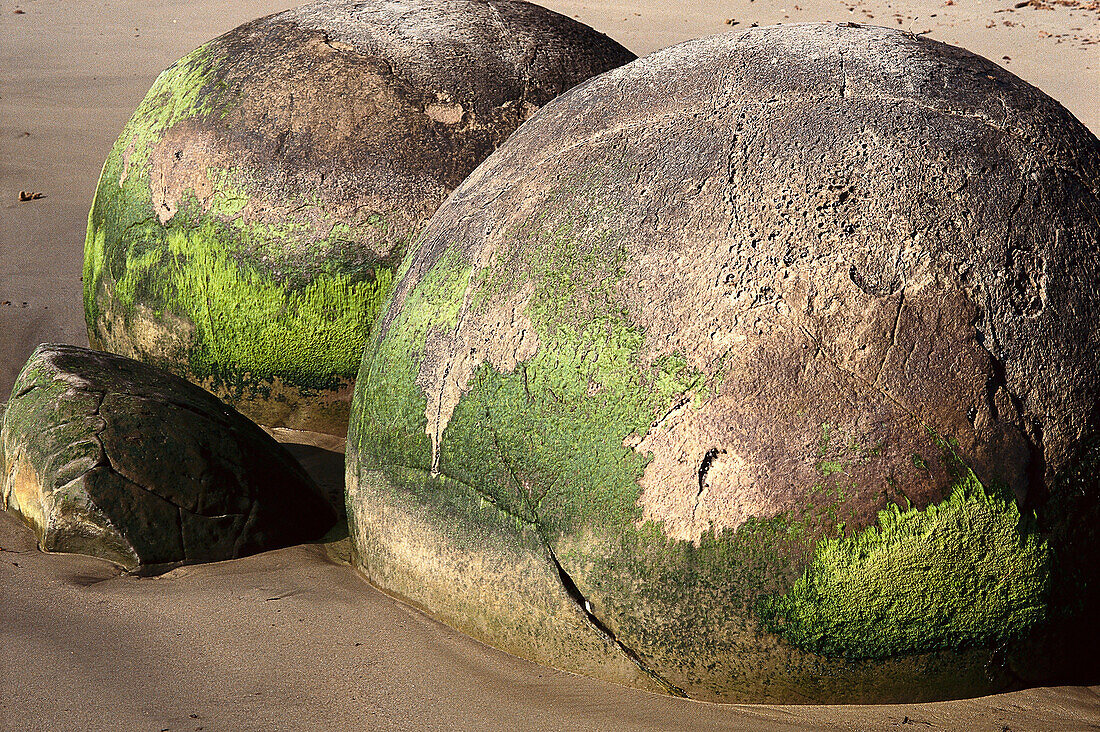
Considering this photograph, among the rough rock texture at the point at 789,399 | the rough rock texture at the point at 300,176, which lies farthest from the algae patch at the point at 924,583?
the rough rock texture at the point at 300,176

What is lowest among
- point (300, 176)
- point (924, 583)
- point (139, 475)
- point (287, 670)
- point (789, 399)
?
point (287, 670)

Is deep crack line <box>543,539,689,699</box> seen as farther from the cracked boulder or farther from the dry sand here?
the cracked boulder

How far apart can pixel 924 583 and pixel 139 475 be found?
6.78 ft

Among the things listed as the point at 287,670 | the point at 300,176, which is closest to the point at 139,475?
the point at 287,670

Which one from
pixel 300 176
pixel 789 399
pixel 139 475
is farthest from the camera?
pixel 300 176

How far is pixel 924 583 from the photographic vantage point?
2.09m

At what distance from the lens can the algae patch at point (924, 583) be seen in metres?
2.06

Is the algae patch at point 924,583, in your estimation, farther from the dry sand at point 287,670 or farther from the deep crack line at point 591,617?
the deep crack line at point 591,617

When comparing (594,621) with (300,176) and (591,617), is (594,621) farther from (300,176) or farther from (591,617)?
(300,176)

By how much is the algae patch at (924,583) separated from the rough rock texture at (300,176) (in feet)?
5.96

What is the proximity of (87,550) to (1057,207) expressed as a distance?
2.65 metres

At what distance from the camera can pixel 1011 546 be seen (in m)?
2.11

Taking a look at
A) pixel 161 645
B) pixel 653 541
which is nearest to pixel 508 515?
pixel 653 541

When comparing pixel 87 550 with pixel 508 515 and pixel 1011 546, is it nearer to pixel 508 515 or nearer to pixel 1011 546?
pixel 508 515
